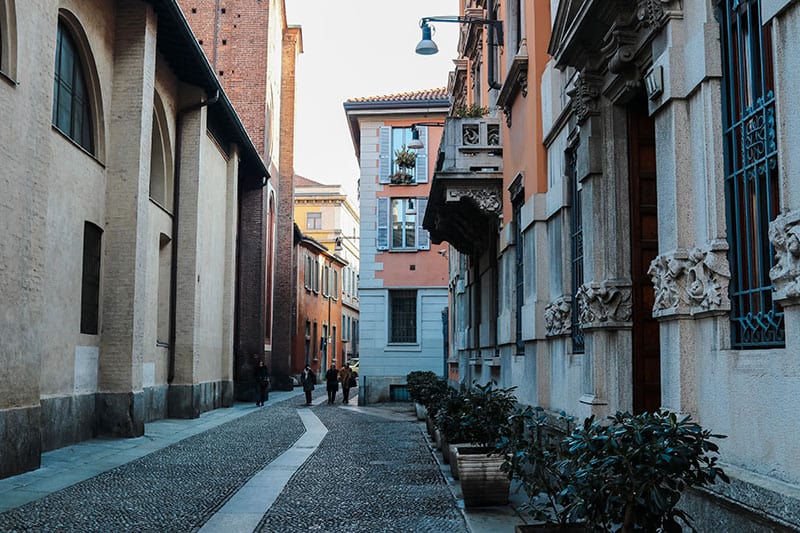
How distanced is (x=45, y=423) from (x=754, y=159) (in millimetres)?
11885

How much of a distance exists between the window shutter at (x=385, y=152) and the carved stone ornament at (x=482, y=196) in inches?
657

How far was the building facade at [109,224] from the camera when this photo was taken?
36.3 feet

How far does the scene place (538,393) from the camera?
423 inches

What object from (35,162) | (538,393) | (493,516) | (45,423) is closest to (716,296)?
(493,516)

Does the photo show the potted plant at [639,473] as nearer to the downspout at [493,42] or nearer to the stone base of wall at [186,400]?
the downspout at [493,42]

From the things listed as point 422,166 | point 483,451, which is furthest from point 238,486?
point 422,166

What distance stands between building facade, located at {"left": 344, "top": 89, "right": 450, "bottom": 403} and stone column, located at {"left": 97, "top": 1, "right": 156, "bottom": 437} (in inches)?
578

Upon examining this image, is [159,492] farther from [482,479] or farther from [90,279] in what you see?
[90,279]

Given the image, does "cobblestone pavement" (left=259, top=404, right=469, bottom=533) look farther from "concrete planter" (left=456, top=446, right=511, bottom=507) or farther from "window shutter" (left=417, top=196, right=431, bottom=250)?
"window shutter" (left=417, top=196, right=431, bottom=250)

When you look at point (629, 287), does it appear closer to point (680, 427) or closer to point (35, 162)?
point (680, 427)

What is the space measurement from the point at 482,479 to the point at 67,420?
28.9ft

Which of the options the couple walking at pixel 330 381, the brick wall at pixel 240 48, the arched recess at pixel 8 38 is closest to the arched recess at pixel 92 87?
the arched recess at pixel 8 38

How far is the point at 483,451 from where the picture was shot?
879 centimetres

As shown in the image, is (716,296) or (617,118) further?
(617,118)
